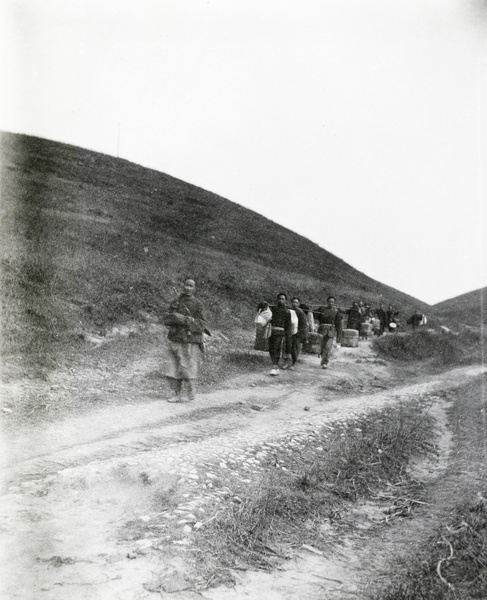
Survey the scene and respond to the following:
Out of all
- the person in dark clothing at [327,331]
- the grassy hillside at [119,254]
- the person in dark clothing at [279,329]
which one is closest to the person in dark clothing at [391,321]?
the grassy hillside at [119,254]

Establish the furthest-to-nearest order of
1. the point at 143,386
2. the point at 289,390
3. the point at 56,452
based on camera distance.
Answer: the point at 289,390, the point at 143,386, the point at 56,452

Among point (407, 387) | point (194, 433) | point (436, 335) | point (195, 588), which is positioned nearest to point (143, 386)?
point (194, 433)

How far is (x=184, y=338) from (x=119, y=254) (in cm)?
1016

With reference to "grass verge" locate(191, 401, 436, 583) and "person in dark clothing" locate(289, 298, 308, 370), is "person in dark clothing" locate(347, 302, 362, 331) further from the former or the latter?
"grass verge" locate(191, 401, 436, 583)

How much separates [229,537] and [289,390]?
5.65 m

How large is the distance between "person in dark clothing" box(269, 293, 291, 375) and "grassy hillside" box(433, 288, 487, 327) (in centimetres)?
2330

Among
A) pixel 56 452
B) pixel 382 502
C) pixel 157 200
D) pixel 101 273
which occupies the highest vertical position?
pixel 157 200

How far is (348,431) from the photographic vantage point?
734cm

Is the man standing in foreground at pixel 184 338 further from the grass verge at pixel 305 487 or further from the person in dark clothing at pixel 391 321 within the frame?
the person in dark clothing at pixel 391 321

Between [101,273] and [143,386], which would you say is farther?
[101,273]

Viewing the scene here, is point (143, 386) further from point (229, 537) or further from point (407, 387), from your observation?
point (407, 387)

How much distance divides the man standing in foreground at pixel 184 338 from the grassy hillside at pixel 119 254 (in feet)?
6.83

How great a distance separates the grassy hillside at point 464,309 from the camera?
33781 mm

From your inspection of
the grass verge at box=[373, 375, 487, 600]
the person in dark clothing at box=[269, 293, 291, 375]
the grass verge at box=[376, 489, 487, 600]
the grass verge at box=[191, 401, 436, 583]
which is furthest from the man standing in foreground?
the grass verge at box=[376, 489, 487, 600]
